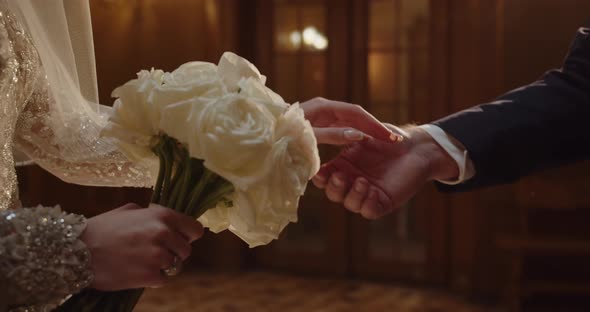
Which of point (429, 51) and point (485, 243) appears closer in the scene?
point (485, 243)

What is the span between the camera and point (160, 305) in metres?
4.84

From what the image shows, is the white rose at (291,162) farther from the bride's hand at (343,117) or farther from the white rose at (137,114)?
the bride's hand at (343,117)

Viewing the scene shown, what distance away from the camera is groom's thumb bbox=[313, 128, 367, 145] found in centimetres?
116

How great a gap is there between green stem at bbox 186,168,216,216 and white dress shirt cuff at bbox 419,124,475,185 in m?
0.93

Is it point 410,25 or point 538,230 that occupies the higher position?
point 410,25

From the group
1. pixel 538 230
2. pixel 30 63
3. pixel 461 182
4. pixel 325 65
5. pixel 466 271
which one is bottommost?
pixel 466 271

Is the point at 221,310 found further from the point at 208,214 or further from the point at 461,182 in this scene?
the point at 208,214

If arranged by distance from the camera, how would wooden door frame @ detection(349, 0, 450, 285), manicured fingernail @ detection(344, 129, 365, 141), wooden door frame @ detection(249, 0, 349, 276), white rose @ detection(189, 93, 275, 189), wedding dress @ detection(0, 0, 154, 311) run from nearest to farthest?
1. white rose @ detection(189, 93, 275, 189)
2. manicured fingernail @ detection(344, 129, 365, 141)
3. wedding dress @ detection(0, 0, 154, 311)
4. wooden door frame @ detection(349, 0, 450, 285)
5. wooden door frame @ detection(249, 0, 349, 276)

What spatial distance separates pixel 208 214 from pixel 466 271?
459 cm

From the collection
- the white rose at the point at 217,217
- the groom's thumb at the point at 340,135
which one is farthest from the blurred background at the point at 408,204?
the white rose at the point at 217,217

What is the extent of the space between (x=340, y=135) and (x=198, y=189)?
382 mm

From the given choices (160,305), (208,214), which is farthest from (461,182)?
(160,305)

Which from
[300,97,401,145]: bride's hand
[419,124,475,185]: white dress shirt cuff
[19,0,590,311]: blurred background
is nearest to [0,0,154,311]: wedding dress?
[300,97,401,145]: bride's hand

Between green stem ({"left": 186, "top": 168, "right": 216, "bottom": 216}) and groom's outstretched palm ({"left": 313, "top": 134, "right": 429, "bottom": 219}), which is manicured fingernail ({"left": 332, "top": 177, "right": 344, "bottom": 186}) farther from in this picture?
green stem ({"left": 186, "top": 168, "right": 216, "bottom": 216})
